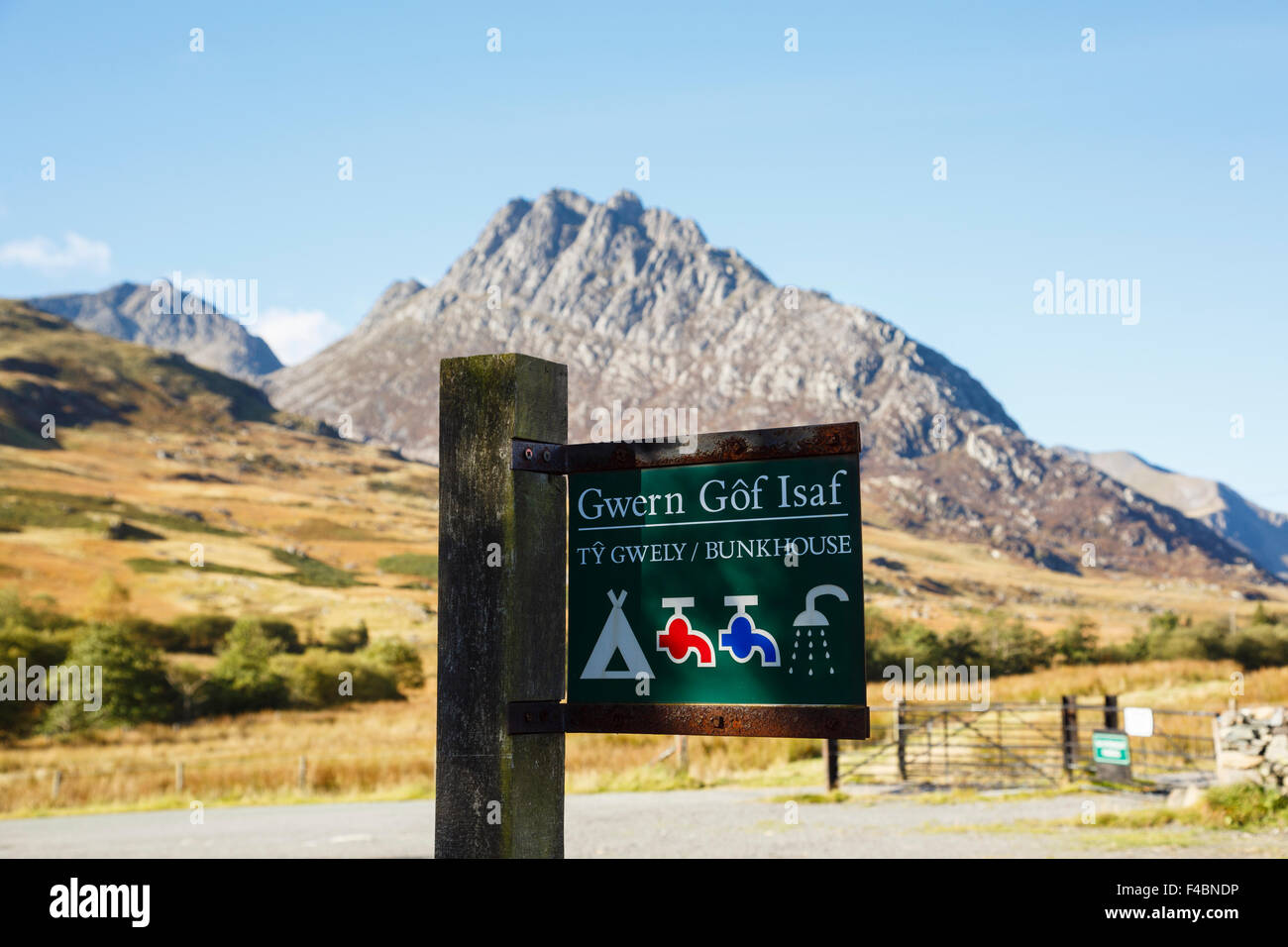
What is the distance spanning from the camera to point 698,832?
18.7 m

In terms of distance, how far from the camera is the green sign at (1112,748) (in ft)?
70.4

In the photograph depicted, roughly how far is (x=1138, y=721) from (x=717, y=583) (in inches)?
743

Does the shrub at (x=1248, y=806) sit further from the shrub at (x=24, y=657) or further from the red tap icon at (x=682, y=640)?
the shrub at (x=24, y=657)

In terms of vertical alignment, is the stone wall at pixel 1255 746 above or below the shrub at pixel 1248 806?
above

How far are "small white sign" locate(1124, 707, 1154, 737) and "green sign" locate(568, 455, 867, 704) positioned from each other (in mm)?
18297

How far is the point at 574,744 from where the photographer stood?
33000mm

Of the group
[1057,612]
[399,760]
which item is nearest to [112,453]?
[1057,612]

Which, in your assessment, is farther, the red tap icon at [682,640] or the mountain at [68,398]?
the mountain at [68,398]

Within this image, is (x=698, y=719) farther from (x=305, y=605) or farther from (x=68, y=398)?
(x=68, y=398)

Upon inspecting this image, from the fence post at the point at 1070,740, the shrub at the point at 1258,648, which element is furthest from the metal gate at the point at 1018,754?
the shrub at the point at 1258,648

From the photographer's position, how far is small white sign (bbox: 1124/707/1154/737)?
19812 mm

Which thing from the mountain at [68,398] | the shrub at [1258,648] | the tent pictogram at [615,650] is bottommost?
the shrub at [1258,648]

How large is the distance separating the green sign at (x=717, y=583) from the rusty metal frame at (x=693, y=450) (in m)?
0.03
